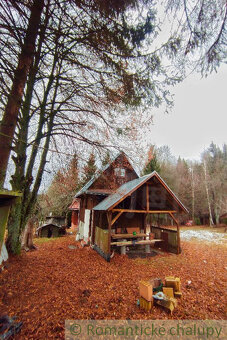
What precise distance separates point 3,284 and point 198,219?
29.5 m

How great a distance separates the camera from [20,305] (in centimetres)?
328

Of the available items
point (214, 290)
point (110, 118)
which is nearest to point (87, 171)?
point (110, 118)

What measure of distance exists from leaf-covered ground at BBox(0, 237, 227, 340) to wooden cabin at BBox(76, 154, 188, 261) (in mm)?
Answer: 1619

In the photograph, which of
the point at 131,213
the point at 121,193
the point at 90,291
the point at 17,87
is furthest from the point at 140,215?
the point at 17,87

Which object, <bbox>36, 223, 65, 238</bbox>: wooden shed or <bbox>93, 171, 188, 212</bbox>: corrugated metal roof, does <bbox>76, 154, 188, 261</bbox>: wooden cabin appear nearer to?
<bbox>93, 171, 188, 212</bbox>: corrugated metal roof

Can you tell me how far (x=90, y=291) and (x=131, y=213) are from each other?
6.52 metres

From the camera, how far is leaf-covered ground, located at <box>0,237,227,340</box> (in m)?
3.14

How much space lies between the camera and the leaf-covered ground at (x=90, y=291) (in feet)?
10.3

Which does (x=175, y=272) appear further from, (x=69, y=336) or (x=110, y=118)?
(x=110, y=118)

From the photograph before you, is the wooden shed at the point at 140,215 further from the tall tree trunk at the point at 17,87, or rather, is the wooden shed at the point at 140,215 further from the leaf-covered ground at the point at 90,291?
the tall tree trunk at the point at 17,87

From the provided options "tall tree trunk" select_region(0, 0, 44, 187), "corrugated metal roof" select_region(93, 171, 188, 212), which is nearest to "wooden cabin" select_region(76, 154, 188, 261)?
"corrugated metal roof" select_region(93, 171, 188, 212)

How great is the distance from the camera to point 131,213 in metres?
10.5

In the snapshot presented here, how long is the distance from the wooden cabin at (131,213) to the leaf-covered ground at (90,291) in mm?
1619

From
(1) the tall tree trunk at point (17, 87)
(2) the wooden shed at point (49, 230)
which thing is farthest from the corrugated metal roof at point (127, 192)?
(2) the wooden shed at point (49, 230)
